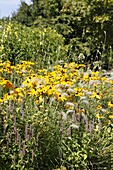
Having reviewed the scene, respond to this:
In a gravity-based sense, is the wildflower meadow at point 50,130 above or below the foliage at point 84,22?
below

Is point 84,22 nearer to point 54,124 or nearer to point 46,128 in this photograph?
point 54,124

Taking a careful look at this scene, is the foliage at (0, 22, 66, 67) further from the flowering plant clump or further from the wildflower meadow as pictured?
the flowering plant clump

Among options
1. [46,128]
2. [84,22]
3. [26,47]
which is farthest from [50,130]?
[84,22]

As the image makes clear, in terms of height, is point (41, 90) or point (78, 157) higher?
point (41, 90)

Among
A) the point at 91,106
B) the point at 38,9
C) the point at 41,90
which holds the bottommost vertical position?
the point at 91,106

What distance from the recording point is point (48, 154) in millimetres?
3674

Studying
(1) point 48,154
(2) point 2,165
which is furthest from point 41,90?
(2) point 2,165

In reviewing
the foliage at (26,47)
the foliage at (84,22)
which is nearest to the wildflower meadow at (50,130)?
the foliage at (26,47)

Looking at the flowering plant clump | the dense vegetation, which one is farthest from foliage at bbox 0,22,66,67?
the flowering plant clump

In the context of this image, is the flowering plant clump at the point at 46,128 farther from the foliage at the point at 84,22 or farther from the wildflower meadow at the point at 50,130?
the foliage at the point at 84,22

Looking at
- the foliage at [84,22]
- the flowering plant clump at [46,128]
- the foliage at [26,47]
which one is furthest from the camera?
the foliage at [84,22]

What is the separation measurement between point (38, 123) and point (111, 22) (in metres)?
14.7

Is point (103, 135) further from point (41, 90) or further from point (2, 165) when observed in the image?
point (2, 165)

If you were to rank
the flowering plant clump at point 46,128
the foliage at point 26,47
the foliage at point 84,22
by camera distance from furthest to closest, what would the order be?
the foliage at point 84,22 < the foliage at point 26,47 < the flowering plant clump at point 46,128
